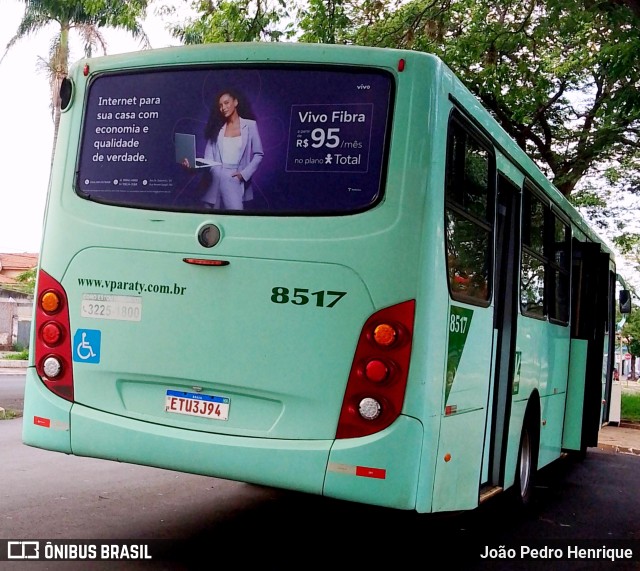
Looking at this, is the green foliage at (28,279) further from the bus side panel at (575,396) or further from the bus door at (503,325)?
the bus door at (503,325)

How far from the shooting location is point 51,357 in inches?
214

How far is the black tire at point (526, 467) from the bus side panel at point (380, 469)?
3.14 m

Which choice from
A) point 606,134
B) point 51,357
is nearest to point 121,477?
point 51,357

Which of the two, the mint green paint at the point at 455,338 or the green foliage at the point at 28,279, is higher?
the green foliage at the point at 28,279

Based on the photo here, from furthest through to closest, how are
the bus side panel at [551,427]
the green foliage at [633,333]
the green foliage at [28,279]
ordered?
the green foliage at [633,333] → the green foliage at [28,279] → the bus side panel at [551,427]

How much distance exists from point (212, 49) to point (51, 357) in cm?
210

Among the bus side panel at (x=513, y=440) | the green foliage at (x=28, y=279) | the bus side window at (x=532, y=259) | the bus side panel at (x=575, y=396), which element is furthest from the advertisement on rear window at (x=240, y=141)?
the green foliage at (x=28, y=279)

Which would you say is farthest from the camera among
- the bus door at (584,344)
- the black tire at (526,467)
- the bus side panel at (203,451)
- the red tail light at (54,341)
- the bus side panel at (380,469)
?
the bus door at (584,344)

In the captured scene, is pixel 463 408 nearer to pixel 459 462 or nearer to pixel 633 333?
pixel 459 462

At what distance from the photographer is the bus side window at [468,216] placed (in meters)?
5.30

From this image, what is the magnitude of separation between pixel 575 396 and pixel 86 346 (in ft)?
20.2

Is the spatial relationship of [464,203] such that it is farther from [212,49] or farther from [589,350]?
[589,350]

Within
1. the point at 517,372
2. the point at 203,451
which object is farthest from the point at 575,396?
the point at 203,451

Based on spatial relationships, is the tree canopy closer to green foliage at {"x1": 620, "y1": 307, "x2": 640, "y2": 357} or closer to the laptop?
the laptop
